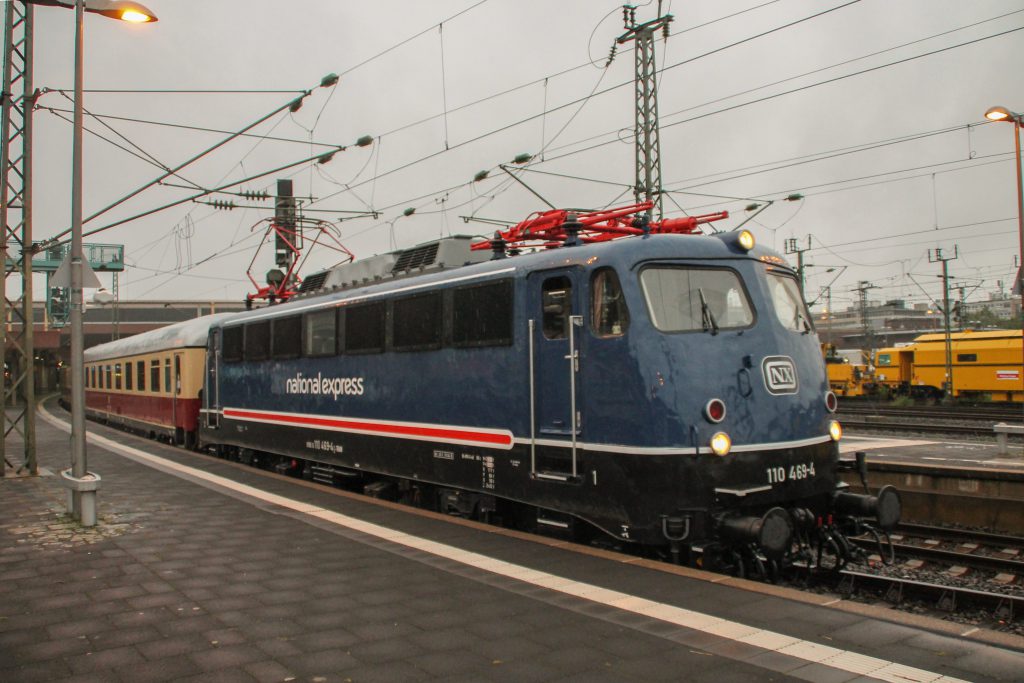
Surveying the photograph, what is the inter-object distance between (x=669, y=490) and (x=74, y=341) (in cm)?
727

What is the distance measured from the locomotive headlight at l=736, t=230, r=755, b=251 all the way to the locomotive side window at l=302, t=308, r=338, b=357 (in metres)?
6.41

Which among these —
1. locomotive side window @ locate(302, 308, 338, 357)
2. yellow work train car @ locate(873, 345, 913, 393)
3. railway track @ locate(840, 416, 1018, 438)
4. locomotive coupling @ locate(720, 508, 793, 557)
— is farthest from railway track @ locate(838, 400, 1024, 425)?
locomotive coupling @ locate(720, 508, 793, 557)

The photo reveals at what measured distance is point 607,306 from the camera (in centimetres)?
755

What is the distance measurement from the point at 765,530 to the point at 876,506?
1.56 metres

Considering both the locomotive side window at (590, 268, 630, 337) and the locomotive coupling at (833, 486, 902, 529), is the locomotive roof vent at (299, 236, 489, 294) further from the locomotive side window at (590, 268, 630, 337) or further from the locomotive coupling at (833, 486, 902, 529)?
the locomotive coupling at (833, 486, 902, 529)

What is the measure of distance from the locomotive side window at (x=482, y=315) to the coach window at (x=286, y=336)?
4755mm

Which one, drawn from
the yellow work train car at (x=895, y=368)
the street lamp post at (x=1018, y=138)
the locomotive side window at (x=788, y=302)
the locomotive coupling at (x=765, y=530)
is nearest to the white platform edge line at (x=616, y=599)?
the locomotive coupling at (x=765, y=530)

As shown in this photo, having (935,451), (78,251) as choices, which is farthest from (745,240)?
(935,451)

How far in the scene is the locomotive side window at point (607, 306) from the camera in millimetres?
7383

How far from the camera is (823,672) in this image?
460cm

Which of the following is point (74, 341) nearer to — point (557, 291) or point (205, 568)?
point (205, 568)

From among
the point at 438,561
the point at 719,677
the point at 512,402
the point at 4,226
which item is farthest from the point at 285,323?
the point at 719,677

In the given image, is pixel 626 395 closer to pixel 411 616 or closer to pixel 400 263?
pixel 411 616

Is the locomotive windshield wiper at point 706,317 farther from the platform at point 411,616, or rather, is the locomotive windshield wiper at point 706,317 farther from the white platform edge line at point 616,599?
the white platform edge line at point 616,599
